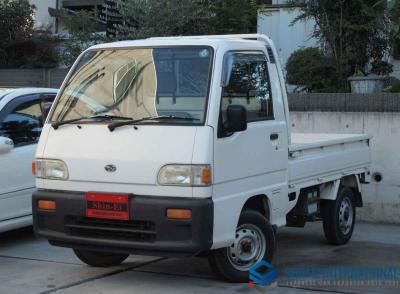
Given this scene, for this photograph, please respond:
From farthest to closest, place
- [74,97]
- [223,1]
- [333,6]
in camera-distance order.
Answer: [223,1] → [333,6] → [74,97]

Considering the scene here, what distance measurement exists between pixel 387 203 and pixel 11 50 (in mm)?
12840

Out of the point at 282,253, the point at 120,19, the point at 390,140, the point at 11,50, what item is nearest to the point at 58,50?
the point at 11,50

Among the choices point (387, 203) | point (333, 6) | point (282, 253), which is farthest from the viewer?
point (333, 6)

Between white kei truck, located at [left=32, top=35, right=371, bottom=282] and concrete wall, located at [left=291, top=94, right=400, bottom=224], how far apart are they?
318 centimetres

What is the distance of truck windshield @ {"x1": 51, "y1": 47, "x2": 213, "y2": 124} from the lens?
19.6ft

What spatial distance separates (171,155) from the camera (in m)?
5.64

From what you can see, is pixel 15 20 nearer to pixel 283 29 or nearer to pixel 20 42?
pixel 20 42

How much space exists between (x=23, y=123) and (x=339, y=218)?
4.03 meters

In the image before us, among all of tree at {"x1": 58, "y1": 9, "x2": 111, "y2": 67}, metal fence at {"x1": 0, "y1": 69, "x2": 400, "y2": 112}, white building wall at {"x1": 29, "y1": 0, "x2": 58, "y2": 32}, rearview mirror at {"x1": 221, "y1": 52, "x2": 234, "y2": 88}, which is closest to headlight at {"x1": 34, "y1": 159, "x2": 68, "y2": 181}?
rearview mirror at {"x1": 221, "y1": 52, "x2": 234, "y2": 88}

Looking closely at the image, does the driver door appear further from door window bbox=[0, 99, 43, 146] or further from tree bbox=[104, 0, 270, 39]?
tree bbox=[104, 0, 270, 39]

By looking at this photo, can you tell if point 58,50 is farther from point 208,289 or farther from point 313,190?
point 208,289

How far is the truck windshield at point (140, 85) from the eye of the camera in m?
5.96

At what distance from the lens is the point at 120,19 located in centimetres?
1470

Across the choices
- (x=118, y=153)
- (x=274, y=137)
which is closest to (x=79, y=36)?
(x=274, y=137)
